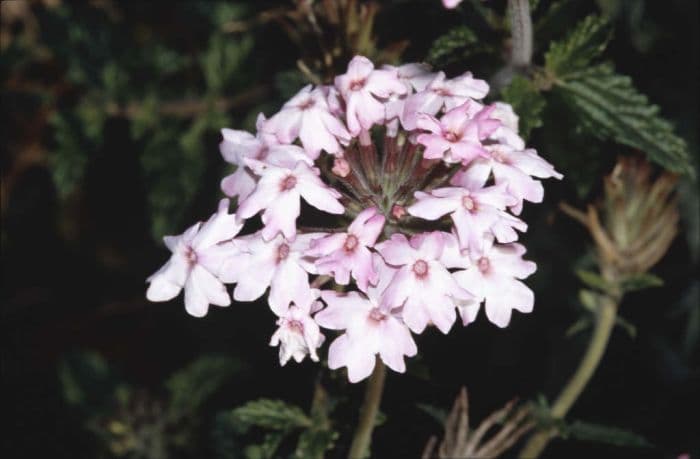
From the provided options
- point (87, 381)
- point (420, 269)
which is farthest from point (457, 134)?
point (87, 381)

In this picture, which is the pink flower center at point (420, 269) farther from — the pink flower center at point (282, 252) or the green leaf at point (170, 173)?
the green leaf at point (170, 173)

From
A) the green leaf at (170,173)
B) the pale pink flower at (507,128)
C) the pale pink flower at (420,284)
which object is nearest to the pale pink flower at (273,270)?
the pale pink flower at (420,284)

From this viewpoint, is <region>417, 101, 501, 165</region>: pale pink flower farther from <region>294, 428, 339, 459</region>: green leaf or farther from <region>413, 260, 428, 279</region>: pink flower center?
<region>294, 428, 339, 459</region>: green leaf

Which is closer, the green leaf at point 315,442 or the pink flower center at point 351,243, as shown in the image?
the pink flower center at point 351,243

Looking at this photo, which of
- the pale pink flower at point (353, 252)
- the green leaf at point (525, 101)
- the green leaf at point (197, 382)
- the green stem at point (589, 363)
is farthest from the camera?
the green leaf at point (197, 382)

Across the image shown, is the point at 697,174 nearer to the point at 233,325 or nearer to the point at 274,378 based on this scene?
the point at 274,378

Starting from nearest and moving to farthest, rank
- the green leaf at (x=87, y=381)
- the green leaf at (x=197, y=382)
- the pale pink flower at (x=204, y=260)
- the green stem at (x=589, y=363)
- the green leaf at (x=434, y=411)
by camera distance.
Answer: the pale pink flower at (x=204, y=260) → the green leaf at (x=434, y=411) → the green stem at (x=589, y=363) → the green leaf at (x=197, y=382) → the green leaf at (x=87, y=381)

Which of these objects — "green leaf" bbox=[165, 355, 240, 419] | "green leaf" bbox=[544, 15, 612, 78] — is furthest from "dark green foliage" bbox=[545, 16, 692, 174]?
"green leaf" bbox=[165, 355, 240, 419]
